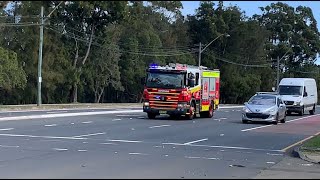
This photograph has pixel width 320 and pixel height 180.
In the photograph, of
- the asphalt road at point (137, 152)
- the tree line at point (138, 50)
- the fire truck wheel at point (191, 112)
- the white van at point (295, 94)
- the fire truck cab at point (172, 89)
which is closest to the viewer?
the asphalt road at point (137, 152)

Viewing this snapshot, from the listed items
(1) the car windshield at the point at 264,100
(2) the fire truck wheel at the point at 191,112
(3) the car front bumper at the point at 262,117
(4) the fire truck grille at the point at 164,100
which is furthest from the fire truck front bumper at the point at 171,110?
(1) the car windshield at the point at 264,100

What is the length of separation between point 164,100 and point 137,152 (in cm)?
1644

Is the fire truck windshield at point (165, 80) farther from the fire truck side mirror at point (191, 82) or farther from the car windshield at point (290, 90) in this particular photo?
the car windshield at point (290, 90)

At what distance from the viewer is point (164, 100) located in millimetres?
32688

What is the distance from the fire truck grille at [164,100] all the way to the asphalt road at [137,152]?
6.85 meters

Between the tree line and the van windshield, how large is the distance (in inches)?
411

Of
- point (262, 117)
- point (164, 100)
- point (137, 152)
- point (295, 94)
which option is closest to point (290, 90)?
point (295, 94)

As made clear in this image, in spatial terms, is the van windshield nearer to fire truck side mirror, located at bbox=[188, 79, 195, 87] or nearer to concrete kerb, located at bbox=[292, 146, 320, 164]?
fire truck side mirror, located at bbox=[188, 79, 195, 87]

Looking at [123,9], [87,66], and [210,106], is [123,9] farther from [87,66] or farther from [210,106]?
[87,66]

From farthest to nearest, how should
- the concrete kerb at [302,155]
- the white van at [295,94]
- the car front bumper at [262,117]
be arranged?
the white van at [295,94] < the car front bumper at [262,117] < the concrete kerb at [302,155]

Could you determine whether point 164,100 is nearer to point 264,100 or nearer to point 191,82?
point 191,82

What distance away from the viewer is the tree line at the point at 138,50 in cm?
6038

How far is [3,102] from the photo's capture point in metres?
63.7

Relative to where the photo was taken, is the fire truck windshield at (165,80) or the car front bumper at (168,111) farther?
the car front bumper at (168,111)
